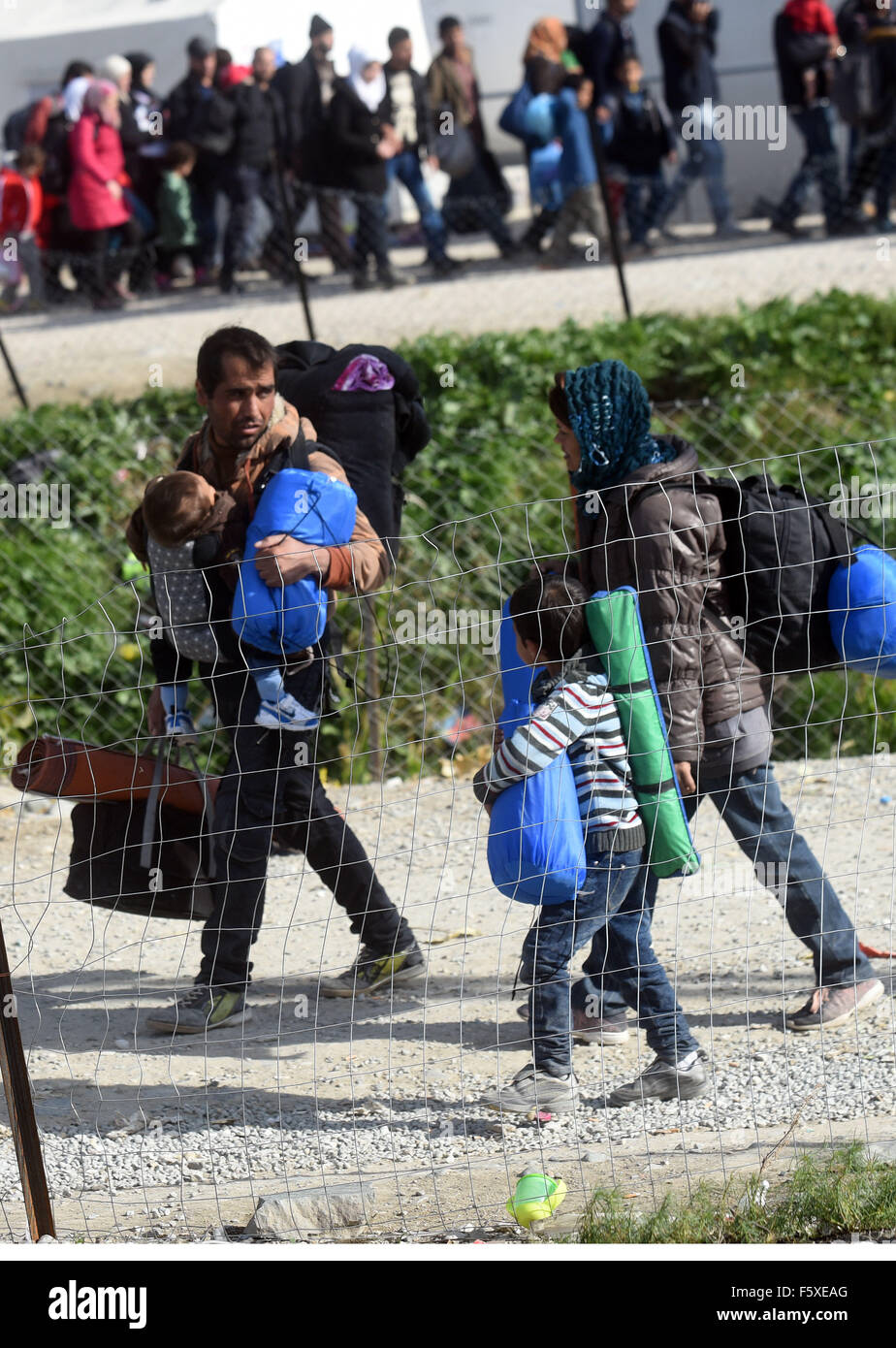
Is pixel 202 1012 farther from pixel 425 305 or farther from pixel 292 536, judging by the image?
pixel 425 305

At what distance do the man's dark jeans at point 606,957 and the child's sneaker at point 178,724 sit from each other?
1.19 m

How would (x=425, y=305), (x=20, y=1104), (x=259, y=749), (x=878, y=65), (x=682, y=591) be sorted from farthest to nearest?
(x=878, y=65), (x=425, y=305), (x=259, y=749), (x=682, y=591), (x=20, y=1104)

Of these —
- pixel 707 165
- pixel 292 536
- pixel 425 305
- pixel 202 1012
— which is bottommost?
pixel 202 1012

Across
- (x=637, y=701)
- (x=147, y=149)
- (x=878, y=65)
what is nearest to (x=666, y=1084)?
(x=637, y=701)

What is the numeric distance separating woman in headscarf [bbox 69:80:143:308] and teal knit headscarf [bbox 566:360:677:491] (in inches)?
335

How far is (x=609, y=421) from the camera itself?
4.00m

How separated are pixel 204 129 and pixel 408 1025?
8.78 m

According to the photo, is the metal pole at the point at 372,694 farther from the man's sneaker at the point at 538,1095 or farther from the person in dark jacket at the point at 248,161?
the person in dark jacket at the point at 248,161

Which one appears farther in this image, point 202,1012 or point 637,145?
point 637,145

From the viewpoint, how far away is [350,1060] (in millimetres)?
4473

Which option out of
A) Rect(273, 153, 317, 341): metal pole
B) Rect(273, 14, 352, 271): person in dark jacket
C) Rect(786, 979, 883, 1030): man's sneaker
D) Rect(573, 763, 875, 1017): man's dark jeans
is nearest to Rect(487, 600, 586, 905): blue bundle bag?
Rect(573, 763, 875, 1017): man's dark jeans

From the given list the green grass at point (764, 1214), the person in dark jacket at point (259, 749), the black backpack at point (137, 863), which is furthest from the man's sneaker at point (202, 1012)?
the green grass at point (764, 1214)

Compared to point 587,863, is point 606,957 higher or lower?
lower
